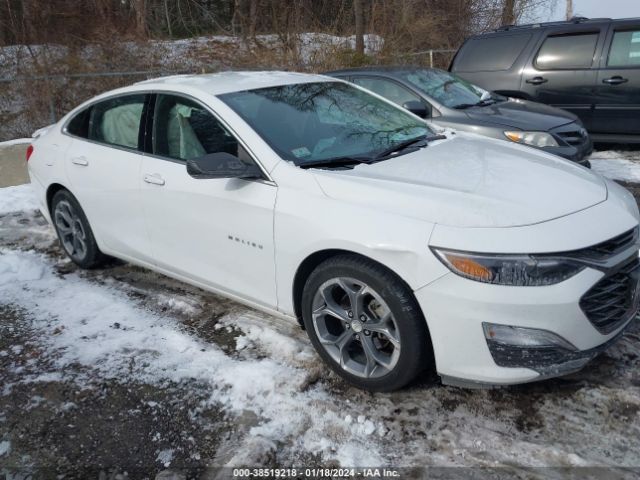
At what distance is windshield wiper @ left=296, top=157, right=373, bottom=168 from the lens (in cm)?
311

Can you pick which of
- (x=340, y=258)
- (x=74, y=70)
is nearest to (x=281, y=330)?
(x=340, y=258)

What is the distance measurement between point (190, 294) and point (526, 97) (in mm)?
6159

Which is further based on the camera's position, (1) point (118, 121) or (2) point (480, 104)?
(2) point (480, 104)

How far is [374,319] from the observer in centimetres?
280

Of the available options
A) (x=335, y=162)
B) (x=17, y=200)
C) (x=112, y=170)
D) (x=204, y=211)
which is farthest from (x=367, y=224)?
(x=17, y=200)

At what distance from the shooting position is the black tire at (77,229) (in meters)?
4.54

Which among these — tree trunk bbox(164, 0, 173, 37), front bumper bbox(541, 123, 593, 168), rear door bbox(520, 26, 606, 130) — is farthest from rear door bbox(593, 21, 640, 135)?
tree trunk bbox(164, 0, 173, 37)

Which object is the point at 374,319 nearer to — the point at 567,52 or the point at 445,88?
the point at 445,88

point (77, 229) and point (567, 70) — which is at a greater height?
point (567, 70)

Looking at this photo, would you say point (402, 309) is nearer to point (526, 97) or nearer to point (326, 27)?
point (526, 97)

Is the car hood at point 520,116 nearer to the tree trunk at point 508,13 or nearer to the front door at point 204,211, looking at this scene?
the front door at point 204,211

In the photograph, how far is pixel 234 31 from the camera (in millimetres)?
20797

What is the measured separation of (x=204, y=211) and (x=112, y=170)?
43.0 inches

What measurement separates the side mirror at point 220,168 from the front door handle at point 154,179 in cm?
61
